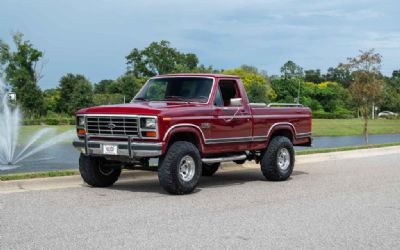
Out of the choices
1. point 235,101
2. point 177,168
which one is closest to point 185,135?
point 177,168

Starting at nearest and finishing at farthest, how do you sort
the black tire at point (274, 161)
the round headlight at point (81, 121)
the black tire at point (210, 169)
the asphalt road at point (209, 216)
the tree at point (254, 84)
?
the asphalt road at point (209, 216), the round headlight at point (81, 121), the black tire at point (274, 161), the black tire at point (210, 169), the tree at point (254, 84)

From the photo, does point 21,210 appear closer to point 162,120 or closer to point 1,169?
point 162,120

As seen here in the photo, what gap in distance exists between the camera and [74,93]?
220 feet

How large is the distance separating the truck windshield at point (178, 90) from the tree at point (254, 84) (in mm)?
58684

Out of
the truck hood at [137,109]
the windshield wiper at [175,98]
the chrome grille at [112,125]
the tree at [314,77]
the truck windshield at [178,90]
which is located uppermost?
the tree at [314,77]

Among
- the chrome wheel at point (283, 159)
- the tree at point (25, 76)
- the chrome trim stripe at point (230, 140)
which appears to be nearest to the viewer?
the chrome trim stripe at point (230, 140)

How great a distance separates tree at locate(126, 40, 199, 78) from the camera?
108562 millimetres

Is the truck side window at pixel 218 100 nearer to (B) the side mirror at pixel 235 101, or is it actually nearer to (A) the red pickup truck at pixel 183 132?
(A) the red pickup truck at pixel 183 132

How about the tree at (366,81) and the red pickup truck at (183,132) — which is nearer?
the red pickup truck at (183,132)

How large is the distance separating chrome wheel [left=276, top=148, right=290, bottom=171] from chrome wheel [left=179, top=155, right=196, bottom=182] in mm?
2888

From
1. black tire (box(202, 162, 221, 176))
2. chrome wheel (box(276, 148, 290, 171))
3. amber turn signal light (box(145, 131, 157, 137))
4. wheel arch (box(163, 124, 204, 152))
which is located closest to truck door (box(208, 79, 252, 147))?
wheel arch (box(163, 124, 204, 152))

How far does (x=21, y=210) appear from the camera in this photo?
830 cm

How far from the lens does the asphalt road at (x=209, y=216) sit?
667 cm

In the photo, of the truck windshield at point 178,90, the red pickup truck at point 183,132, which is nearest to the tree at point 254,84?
the red pickup truck at point 183,132
